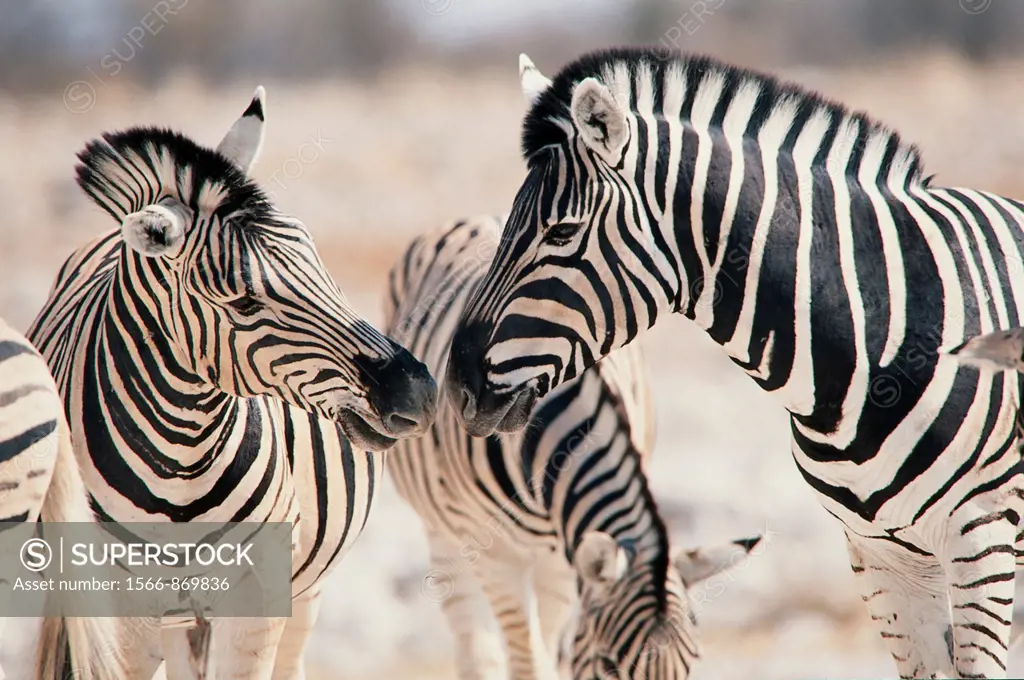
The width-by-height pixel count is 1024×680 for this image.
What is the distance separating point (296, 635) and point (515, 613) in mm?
1079

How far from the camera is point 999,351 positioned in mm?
2500

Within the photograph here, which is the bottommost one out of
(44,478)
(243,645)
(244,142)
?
(243,645)

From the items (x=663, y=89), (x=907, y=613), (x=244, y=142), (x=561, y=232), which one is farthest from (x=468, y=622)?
(x=663, y=89)

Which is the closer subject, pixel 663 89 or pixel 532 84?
pixel 663 89

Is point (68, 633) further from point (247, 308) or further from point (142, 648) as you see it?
point (247, 308)

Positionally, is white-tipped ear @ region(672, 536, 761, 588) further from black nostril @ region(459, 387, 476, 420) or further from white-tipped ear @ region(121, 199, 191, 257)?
white-tipped ear @ region(121, 199, 191, 257)

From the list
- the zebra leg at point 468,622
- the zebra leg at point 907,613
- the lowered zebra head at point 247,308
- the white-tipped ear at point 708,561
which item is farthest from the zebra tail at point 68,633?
the zebra leg at point 468,622

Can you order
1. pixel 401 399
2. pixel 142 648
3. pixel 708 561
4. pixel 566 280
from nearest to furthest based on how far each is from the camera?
pixel 566 280 < pixel 401 399 < pixel 142 648 < pixel 708 561

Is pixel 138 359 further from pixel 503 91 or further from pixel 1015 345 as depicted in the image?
pixel 503 91

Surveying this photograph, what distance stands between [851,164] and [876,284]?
37cm

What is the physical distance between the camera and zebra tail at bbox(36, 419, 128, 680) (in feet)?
9.56

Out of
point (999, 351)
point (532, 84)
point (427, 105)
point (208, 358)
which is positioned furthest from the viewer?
point (427, 105)

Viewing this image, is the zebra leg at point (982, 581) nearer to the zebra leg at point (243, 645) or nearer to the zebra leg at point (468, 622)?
the zebra leg at point (243, 645)

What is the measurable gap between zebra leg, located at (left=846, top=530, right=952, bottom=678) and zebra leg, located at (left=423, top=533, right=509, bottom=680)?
2.16 metres
